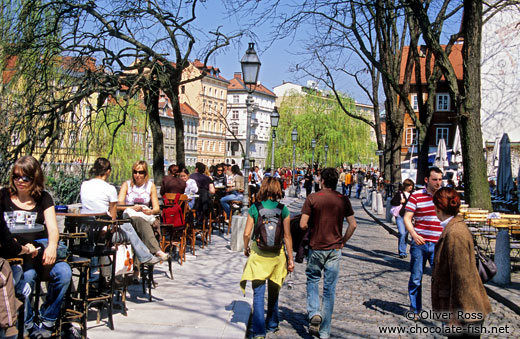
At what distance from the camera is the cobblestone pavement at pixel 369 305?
6.55 meters

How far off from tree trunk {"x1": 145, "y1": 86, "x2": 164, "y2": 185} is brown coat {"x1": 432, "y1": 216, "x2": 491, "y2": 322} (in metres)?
10.8

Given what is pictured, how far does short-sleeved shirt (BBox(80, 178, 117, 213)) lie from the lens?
23.2 ft

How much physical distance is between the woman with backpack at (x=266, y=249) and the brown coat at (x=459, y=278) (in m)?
1.93

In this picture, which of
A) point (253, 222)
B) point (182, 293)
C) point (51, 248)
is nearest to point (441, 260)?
point (253, 222)

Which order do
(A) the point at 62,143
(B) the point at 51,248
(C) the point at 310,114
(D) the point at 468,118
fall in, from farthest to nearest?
(C) the point at 310,114, (D) the point at 468,118, (A) the point at 62,143, (B) the point at 51,248

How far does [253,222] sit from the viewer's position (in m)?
6.04

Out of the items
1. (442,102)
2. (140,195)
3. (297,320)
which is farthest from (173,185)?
(442,102)

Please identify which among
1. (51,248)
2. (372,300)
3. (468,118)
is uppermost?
(468,118)

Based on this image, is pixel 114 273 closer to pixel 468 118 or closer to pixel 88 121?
pixel 88 121

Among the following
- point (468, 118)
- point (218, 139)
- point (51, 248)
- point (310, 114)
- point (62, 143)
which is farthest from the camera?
point (218, 139)

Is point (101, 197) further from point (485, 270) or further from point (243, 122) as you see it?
point (243, 122)

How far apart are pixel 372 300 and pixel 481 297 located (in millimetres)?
3919

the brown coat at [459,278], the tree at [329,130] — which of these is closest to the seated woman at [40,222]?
the brown coat at [459,278]

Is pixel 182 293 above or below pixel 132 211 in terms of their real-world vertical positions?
below
